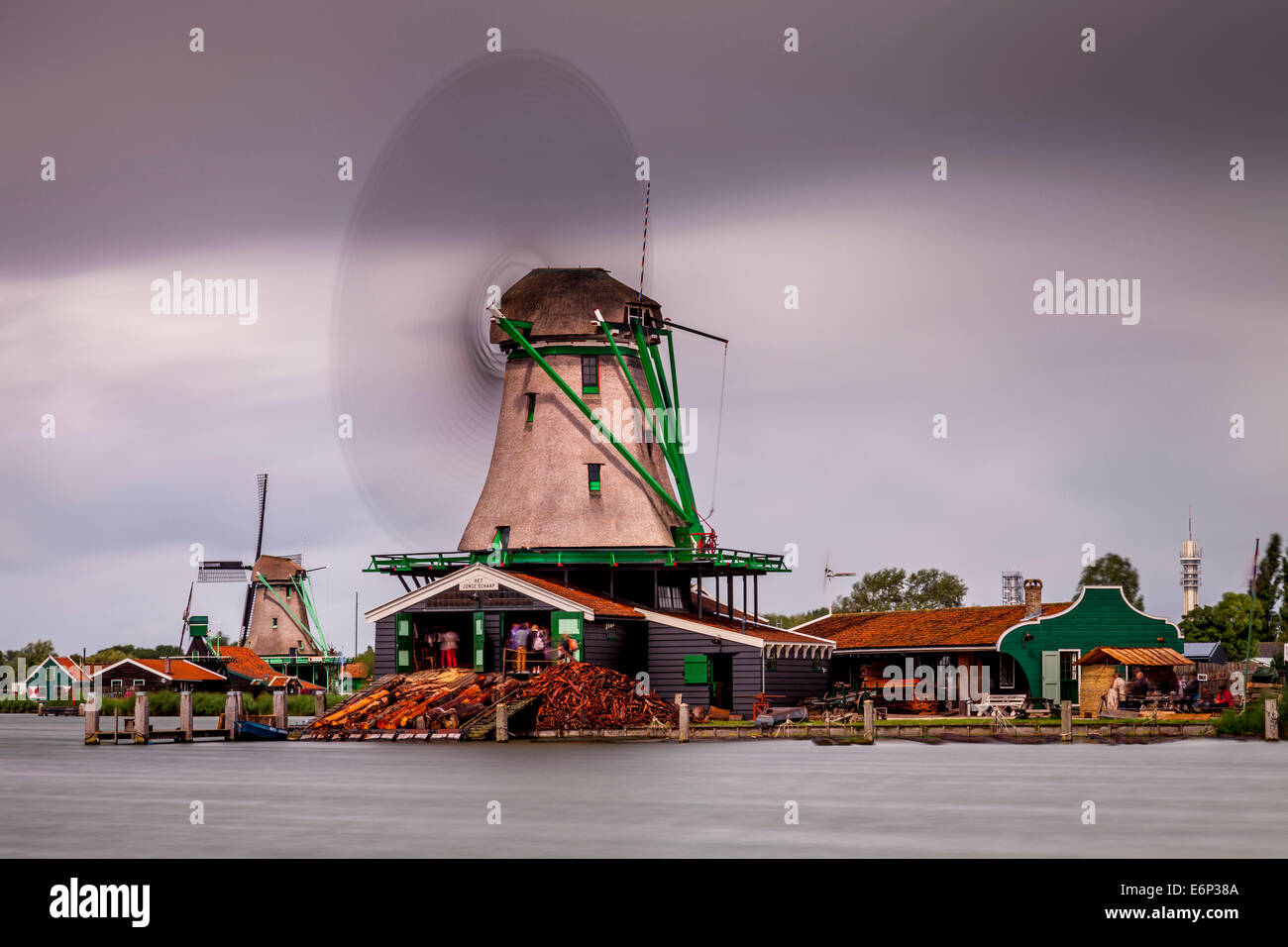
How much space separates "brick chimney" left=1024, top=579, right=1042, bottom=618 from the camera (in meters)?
63.4

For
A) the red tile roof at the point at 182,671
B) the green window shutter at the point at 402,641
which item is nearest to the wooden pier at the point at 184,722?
the green window shutter at the point at 402,641

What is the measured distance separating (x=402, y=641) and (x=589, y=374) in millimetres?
11883

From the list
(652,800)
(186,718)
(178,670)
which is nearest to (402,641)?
(186,718)

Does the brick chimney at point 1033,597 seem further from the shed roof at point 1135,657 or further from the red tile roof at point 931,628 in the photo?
the shed roof at point 1135,657

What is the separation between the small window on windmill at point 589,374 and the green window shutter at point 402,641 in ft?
34.9

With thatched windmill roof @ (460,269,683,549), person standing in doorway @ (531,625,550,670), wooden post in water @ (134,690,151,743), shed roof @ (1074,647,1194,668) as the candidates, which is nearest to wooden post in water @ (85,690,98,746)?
wooden post in water @ (134,690,151,743)

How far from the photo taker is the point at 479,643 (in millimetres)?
56438

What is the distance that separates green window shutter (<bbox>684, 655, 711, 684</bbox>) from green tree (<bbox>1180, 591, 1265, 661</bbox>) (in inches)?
2344
